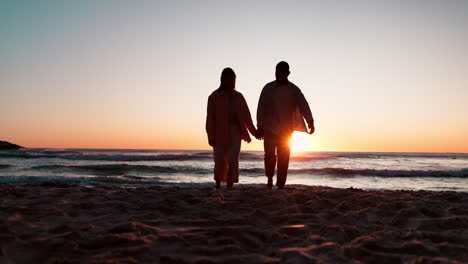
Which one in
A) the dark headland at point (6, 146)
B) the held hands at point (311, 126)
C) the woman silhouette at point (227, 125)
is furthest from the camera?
the dark headland at point (6, 146)

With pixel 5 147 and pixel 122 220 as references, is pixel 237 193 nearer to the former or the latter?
A: pixel 122 220

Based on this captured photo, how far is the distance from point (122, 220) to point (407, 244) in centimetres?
251

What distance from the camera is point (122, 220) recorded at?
3195mm

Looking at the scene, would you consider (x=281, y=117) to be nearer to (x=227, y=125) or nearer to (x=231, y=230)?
(x=227, y=125)

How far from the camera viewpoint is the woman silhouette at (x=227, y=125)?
5734 mm

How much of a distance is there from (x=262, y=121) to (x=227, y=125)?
0.62m

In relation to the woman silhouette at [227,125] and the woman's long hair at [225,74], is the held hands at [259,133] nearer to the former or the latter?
the woman silhouette at [227,125]

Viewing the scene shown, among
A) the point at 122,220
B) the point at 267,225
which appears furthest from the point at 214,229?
the point at 122,220

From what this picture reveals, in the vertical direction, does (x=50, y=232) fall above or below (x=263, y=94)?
below

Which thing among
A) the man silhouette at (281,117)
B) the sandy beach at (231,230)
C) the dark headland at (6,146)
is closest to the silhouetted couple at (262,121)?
the man silhouette at (281,117)

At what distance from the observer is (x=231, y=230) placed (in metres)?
2.80

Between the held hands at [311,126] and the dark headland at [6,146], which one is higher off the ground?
the held hands at [311,126]

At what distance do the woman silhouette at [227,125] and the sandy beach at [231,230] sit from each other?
4.78 ft

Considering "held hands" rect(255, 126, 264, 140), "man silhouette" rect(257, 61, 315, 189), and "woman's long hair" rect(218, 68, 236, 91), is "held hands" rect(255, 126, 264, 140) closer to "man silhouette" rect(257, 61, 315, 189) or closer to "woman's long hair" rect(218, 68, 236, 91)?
"man silhouette" rect(257, 61, 315, 189)
